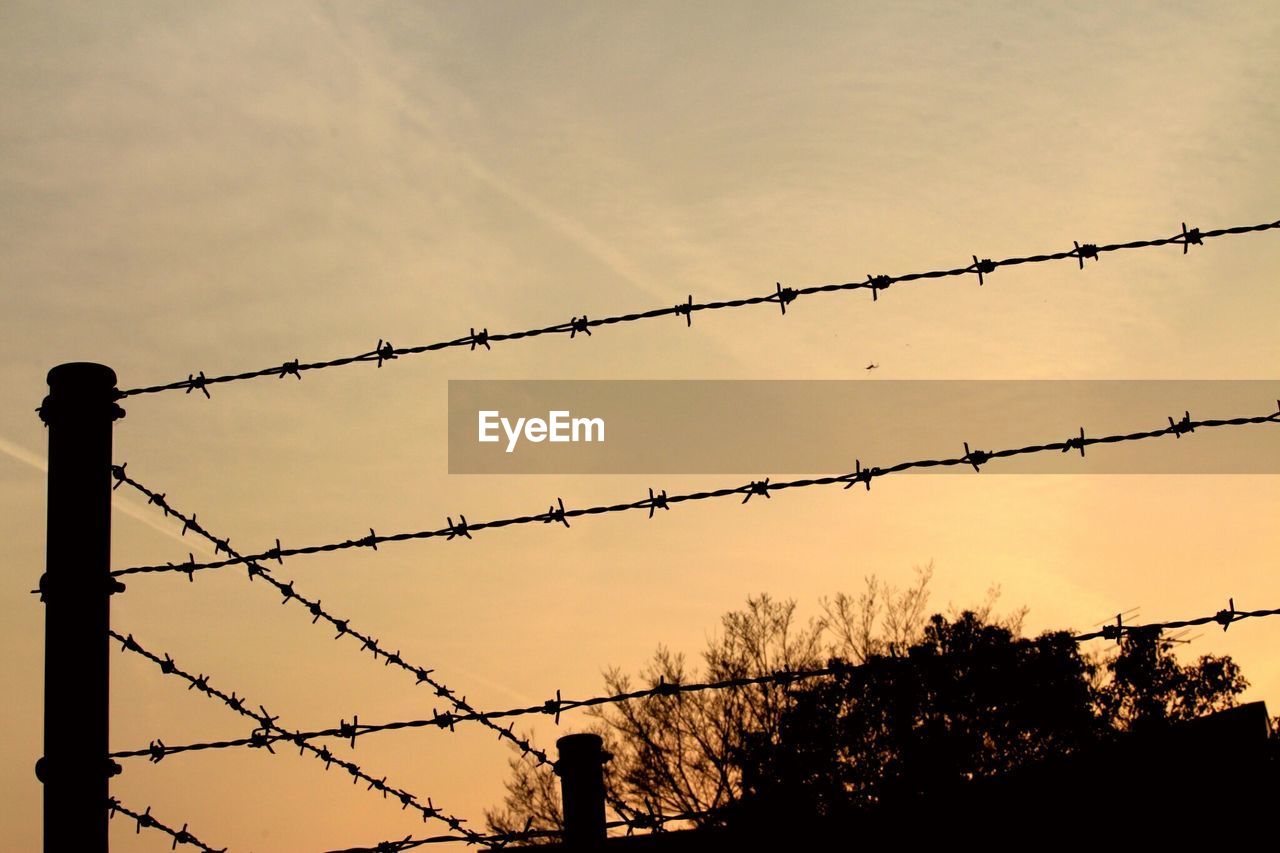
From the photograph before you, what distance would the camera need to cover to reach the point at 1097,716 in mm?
31531

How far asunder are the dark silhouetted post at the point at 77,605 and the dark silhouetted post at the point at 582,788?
5.40 ft

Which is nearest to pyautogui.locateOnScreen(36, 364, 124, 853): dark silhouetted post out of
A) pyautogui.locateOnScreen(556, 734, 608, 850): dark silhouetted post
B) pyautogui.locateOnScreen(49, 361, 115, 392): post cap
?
pyautogui.locateOnScreen(49, 361, 115, 392): post cap

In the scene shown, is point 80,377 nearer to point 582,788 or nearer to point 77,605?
point 77,605

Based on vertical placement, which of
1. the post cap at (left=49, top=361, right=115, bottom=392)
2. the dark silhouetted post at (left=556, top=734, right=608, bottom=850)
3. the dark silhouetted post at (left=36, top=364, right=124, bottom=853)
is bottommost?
the dark silhouetted post at (left=556, top=734, right=608, bottom=850)

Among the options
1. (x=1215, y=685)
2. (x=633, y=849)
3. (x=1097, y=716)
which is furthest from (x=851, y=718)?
(x=633, y=849)

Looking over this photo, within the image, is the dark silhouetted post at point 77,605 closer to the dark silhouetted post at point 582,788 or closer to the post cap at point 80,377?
the post cap at point 80,377

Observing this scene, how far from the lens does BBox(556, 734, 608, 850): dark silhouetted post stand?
4.60 meters

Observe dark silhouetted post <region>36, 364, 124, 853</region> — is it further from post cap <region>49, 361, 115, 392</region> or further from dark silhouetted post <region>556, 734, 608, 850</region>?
dark silhouetted post <region>556, 734, 608, 850</region>

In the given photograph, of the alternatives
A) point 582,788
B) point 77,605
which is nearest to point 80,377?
point 77,605

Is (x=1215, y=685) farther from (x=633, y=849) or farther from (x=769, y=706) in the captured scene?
(x=633, y=849)

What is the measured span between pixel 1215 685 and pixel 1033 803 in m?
30.5

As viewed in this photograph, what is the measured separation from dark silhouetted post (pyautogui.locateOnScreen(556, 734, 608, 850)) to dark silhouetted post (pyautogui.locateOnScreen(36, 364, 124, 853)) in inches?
64.8

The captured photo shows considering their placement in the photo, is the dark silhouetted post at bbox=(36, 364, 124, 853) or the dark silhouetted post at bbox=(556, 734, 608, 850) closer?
the dark silhouetted post at bbox=(556, 734, 608, 850)

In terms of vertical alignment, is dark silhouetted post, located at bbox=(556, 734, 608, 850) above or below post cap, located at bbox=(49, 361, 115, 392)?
below
